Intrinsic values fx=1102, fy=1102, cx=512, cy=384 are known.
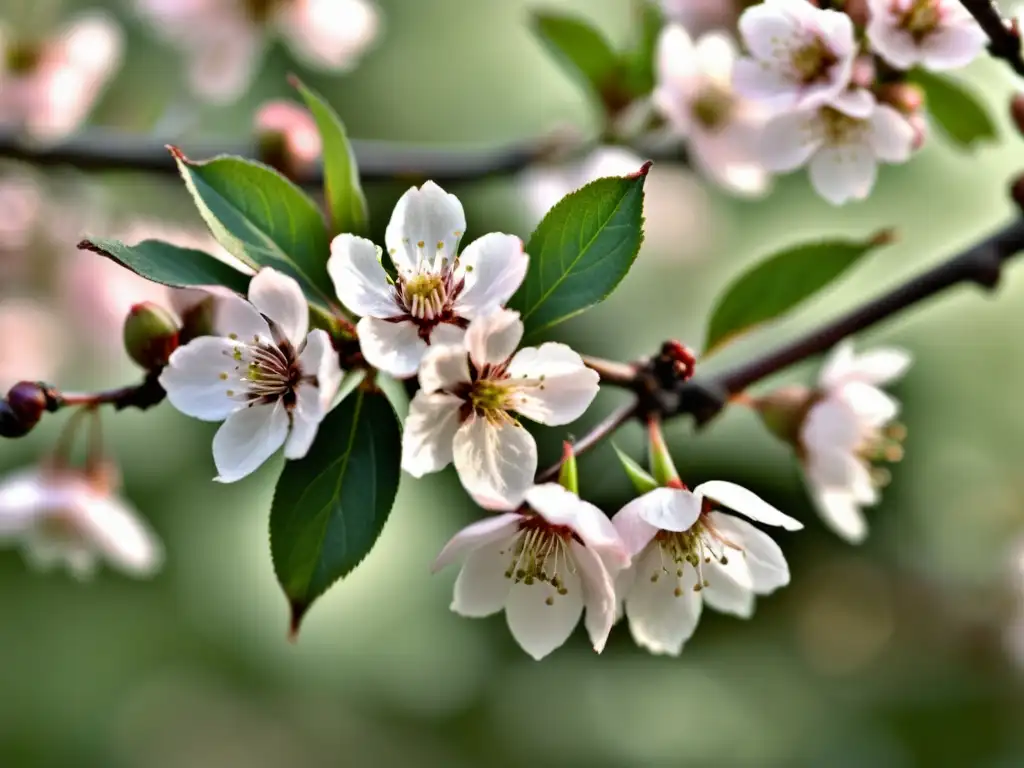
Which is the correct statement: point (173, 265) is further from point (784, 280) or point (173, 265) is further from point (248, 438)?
point (784, 280)

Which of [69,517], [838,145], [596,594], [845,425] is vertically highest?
[838,145]

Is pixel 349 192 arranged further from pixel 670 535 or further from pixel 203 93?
pixel 203 93

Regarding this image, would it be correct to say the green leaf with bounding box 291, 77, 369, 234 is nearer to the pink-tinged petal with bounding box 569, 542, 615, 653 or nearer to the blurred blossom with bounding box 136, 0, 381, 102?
the pink-tinged petal with bounding box 569, 542, 615, 653

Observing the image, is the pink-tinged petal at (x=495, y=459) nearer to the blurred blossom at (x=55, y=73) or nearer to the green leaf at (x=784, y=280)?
the green leaf at (x=784, y=280)

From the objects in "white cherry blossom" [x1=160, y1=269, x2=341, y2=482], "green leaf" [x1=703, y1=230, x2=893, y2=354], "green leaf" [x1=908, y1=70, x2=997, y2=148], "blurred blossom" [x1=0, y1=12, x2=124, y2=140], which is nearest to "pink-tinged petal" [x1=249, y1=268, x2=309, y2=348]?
"white cherry blossom" [x1=160, y1=269, x2=341, y2=482]

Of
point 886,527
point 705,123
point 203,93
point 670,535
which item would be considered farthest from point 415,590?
point 670,535

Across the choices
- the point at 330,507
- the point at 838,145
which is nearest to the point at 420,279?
the point at 330,507
